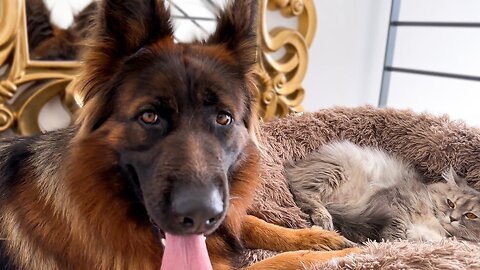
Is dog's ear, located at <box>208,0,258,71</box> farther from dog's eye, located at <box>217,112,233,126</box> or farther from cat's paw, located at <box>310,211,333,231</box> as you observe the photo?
cat's paw, located at <box>310,211,333,231</box>

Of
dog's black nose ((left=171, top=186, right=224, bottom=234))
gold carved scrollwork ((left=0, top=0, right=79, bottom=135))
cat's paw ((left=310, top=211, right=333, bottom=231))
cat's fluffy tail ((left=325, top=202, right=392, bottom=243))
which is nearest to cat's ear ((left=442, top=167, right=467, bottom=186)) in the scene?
cat's fluffy tail ((left=325, top=202, right=392, bottom=243))

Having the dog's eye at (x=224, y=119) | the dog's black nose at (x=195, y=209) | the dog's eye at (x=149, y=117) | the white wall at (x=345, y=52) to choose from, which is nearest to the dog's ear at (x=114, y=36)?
the dog's eye at (x=149, y=117)

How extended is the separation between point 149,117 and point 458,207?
141 centimetres

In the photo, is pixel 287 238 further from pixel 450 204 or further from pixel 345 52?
pixel 345 52

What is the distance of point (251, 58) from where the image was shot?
137 cm

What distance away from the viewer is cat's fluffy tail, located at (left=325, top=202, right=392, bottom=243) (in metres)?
1.75

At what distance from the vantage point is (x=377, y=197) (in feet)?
6.50

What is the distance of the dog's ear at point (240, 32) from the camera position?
4.36ft

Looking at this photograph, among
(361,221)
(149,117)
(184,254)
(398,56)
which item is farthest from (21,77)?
(398,56)

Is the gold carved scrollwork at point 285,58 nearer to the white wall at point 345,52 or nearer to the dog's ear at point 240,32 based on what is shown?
the white wall at point 345,52

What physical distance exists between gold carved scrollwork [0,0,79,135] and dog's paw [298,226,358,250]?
1.10 metres

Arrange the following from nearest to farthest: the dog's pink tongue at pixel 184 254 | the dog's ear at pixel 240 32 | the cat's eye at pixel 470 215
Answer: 1. the dog's pink tongue at pixel 184 254
2. the dog's ear at pixel 240 32
3. the cat's eye at pixel 470 215

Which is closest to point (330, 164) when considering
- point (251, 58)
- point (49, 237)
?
point (251, 58)

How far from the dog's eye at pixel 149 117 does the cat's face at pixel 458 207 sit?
1386mm
